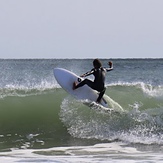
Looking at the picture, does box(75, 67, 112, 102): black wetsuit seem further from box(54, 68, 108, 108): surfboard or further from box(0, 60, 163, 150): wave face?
box(0, 60, 163, 150): wave face

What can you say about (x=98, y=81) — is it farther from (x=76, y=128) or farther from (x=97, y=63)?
(x=76, y=128)

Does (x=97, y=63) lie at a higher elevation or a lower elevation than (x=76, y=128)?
higher

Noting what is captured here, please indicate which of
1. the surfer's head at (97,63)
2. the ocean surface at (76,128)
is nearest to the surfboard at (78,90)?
the ocean surface at (76,128)

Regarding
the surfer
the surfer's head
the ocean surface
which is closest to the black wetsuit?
the surfer

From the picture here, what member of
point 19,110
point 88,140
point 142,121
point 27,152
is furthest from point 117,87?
point 27,152

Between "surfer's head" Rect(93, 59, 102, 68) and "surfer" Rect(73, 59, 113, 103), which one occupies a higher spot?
"surfer's head" Rect(93, 59, 102, 68)

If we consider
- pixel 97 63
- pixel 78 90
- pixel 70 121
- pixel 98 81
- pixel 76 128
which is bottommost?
pixel 76 128

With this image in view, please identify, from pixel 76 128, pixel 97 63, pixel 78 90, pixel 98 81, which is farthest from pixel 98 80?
pixel 76 128

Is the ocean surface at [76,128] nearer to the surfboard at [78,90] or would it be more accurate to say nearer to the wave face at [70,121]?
the wave face at [70,121]

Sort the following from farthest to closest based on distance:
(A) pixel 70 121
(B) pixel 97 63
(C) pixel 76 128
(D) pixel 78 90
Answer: (D) pixel 78 90 < (A) pixel 70 121 < (B) pixel 97 63 < (C) pixel 76 128

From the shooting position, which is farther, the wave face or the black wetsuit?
the black wetsuit

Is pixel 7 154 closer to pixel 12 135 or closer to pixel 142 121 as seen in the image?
pixel 12 135

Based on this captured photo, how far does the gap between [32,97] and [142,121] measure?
468 centimetres

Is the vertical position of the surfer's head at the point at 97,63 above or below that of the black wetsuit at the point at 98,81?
above
